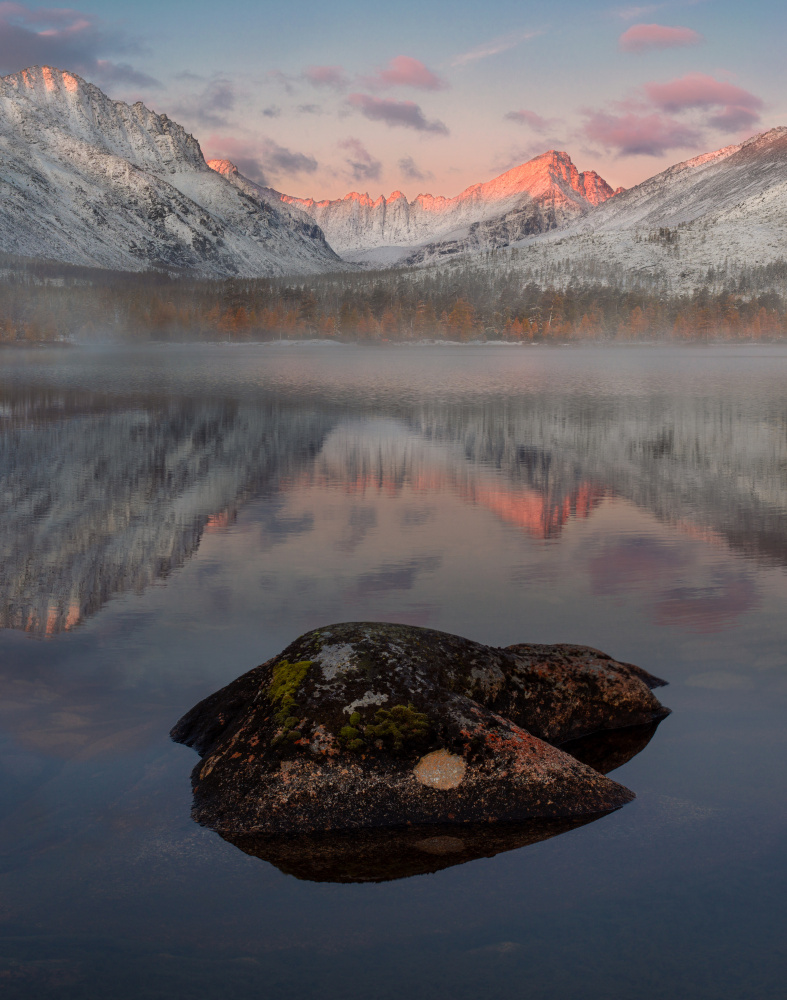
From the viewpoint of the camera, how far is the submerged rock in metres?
6.96

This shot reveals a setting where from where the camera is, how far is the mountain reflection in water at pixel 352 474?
15.0 metres

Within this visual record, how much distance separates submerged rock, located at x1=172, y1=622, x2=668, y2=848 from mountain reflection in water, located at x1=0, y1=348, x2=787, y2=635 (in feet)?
16.5

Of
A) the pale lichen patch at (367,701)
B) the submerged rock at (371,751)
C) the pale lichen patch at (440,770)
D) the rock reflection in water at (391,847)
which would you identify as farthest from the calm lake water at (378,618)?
the pale lichen patch at (367,701)

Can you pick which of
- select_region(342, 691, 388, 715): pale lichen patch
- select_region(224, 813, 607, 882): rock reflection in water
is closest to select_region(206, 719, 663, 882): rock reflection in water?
select_region(224, 813, 607, 882): rock reflection in water

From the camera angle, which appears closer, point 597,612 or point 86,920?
point 86,920

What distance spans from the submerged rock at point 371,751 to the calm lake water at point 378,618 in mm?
318

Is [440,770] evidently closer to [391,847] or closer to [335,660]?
[391,847]

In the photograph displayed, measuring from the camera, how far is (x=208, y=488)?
2300 cm

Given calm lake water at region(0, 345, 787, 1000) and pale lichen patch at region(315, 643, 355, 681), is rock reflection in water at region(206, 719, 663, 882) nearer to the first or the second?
calm lake water at region(0, 345, 787, 1000)

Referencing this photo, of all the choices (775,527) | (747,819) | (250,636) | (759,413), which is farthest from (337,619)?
(759,413)

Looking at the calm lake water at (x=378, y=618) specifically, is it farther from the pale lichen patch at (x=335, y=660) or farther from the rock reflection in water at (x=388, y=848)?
the pale lichen patch at (x=335, y=660)

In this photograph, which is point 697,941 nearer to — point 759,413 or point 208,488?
point 208,488

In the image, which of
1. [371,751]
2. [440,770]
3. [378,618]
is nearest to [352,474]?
[378,618]

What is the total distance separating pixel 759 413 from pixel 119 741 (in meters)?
40.6
